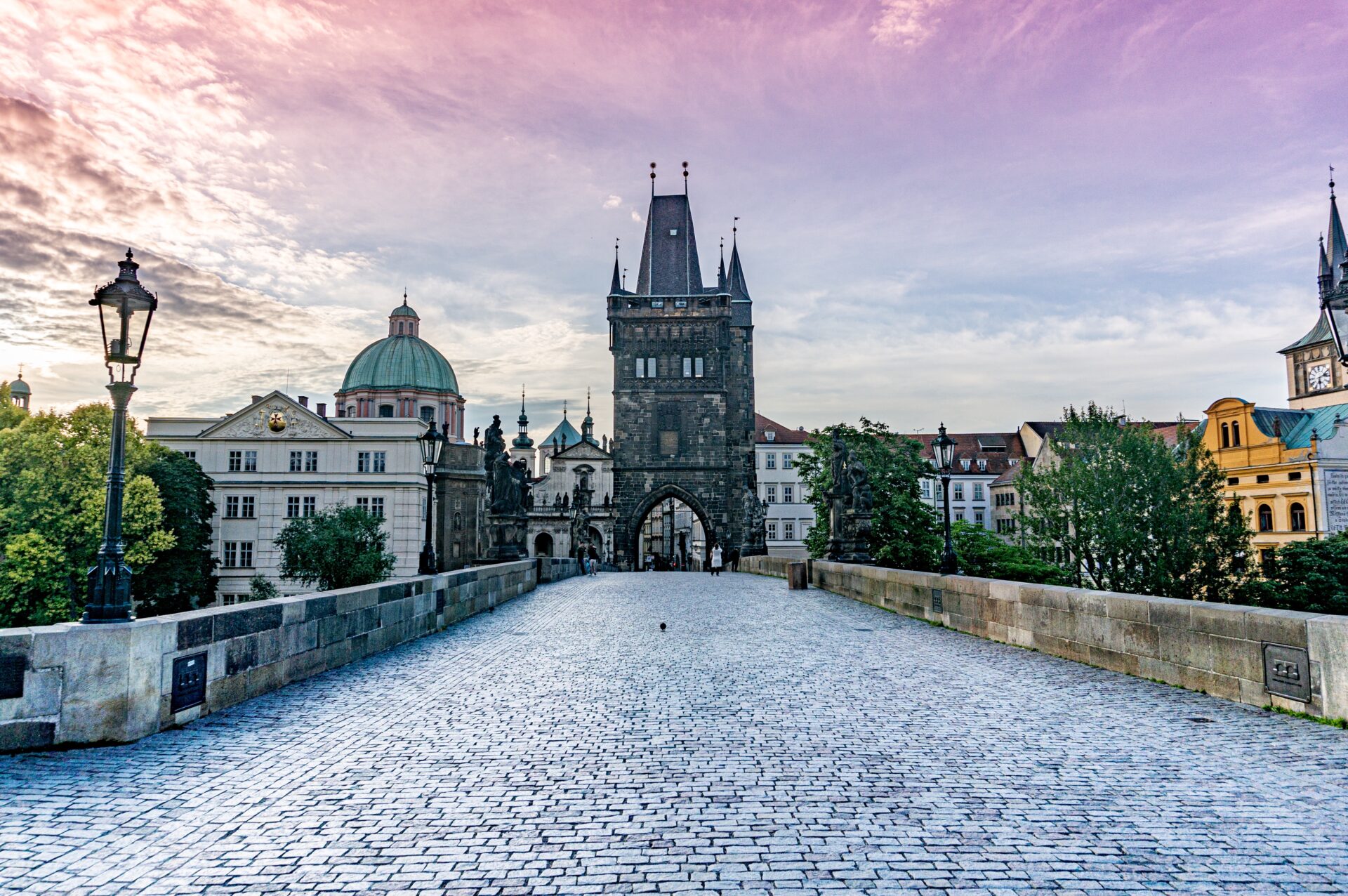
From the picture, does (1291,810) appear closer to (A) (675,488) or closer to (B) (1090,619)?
(B) (1090,619)

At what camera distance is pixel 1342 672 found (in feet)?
20.6

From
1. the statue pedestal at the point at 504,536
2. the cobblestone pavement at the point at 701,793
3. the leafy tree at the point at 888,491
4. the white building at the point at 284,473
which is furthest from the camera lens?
the white building at the point at 284,473

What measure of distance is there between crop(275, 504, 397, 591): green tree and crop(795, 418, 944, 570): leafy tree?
24494mm

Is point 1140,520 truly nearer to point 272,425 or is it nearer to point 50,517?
point 50,517

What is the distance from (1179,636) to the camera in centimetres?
Result: 803

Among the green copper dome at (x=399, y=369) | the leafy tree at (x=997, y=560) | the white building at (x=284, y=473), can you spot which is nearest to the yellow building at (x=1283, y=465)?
the leafy tree at (x=997, y=560)

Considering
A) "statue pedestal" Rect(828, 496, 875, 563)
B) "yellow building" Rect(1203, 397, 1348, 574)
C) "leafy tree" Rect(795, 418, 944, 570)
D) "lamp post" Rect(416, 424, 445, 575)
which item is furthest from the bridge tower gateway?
"lamp post" Rect(416, 424, 445, 575)

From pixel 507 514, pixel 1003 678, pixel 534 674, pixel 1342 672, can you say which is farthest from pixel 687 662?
pixel 507 514

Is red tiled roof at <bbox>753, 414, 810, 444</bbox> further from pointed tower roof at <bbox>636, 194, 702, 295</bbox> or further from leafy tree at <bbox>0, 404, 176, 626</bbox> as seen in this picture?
leafy tree at <bbox>0, 404, 176, 626</bbox>

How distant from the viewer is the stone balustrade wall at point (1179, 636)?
6516 millimetres

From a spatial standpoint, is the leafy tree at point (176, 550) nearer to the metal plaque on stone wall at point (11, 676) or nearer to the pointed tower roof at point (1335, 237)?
the metal plaque on stone wall at point (11, 676)

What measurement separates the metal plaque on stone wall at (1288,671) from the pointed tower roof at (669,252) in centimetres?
5698

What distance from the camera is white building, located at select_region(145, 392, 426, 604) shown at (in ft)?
184

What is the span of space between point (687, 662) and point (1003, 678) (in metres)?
3.42
